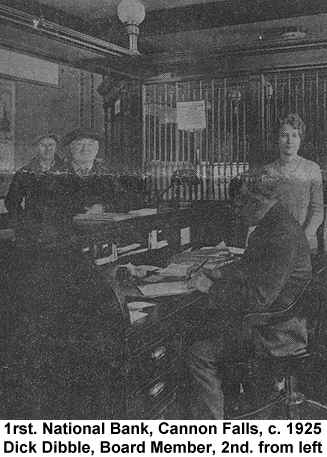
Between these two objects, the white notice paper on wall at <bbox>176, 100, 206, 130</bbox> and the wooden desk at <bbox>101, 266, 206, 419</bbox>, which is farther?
the white notice paper on wall at <bbox>176, 100, 206, 130</bbox>

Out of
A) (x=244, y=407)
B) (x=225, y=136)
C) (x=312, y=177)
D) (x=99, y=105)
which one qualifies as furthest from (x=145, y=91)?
(x=244, y=407)

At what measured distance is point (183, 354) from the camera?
1613 mm

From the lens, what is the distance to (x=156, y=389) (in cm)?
147

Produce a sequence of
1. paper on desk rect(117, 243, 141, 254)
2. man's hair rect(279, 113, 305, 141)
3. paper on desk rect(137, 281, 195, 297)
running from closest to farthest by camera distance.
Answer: paper on desk rect(137, 281, 195, 297) < man's hair rect(279, 113, 305, 141) < paper on desk rect(117, 243, 141, 254)

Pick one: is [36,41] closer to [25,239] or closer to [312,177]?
[25,239]

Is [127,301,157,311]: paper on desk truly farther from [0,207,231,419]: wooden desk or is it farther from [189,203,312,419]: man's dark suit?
[189,203,312,419]: man's dark suit

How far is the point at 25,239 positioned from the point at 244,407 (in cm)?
91

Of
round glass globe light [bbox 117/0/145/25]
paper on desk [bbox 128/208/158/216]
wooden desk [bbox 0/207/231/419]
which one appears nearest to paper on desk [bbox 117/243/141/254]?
paper on desk [bbox 128/208/158/216]

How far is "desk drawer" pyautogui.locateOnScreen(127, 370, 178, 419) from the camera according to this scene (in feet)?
4.53

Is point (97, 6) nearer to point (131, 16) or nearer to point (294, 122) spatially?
point (131, 16)

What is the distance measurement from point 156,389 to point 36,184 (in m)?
0.68

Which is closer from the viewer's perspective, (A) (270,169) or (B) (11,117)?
(B) (11,117)

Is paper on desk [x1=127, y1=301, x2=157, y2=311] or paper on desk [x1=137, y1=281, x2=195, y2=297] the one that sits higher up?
paper on desk [x1=137, y1=281, x2=195, y2=297]

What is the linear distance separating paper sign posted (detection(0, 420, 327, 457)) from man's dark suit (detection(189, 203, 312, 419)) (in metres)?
0.26
